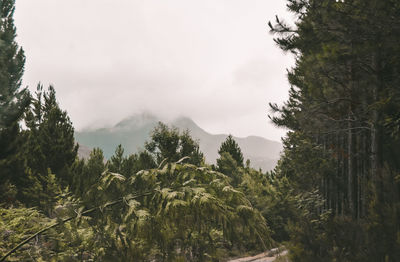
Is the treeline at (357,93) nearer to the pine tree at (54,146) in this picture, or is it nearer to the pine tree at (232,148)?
the pine tree at (54,146)

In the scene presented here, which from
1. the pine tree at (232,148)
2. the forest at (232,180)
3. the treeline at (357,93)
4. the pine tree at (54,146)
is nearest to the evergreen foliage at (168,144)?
the forest at (232,180)

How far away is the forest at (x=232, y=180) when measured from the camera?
143 centimetres

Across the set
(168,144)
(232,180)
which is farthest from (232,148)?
(232,180)

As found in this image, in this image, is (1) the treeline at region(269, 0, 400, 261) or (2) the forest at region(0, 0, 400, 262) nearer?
(2) the forest at region(0, 0, 400, 262)

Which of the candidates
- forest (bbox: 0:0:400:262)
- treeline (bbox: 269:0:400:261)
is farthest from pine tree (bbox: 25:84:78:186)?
A: treeline (bbox: 269:0:400:261)

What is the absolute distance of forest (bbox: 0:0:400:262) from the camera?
56.4 inches

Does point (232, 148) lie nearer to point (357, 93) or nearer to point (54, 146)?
point (54, 146)

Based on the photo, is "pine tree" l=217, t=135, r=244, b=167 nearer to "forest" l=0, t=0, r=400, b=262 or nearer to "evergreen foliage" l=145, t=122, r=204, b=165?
"forest" l=0, t=0, r=400, b=262

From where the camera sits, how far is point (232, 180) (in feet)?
7.83

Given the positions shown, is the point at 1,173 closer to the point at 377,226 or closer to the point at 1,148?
the point at 1,148

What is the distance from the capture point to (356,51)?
5703 mm

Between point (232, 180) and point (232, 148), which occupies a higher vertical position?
point (232, 148)

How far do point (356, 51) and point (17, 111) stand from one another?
16714 mm

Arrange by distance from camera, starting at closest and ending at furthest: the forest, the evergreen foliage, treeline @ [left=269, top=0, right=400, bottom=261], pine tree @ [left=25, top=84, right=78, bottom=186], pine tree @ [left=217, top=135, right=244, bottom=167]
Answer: the forest < treeline @ [left=269, top=0, right=400, bottom=261] < pine tree @ [left=25, top=84, right=78, bottom=186] < the evergreen foliage < pine tree @ [left=217, top=135, right=244, bottom=167]
